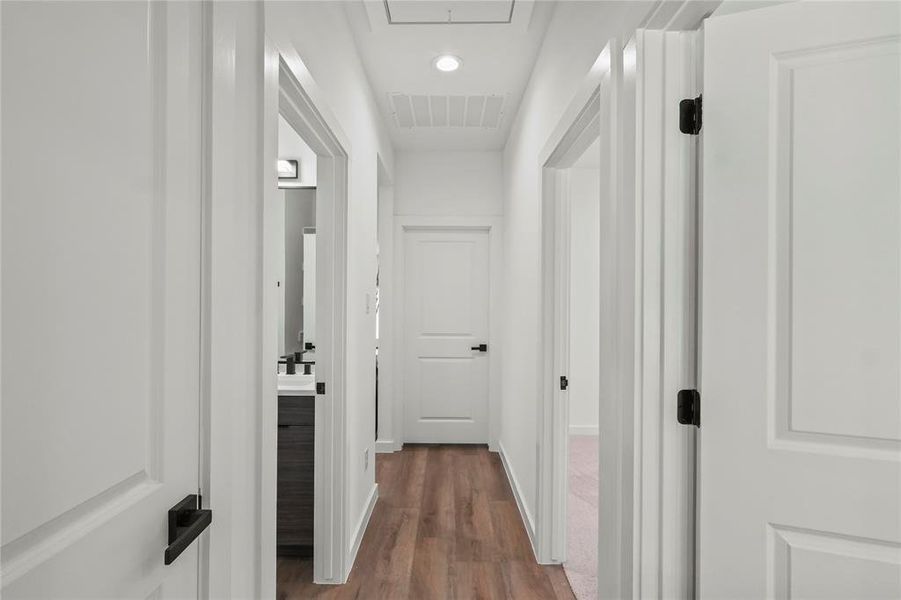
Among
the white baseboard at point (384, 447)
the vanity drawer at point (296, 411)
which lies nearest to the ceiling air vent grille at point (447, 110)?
the vanity drawer at point (296, 411)

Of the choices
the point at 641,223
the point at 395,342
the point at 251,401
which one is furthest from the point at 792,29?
the point at 395,342

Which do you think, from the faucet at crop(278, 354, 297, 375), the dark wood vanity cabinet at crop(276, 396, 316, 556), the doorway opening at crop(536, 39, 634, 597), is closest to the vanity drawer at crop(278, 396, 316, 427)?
the dark wood vanity cabinet at crop(276, 396, 316, 556)

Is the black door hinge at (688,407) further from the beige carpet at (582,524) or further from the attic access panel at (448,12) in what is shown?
the attic access panel at (448,12)

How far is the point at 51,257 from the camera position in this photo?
59 centimetres

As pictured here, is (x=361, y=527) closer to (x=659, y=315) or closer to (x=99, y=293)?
(x=659, y=315)

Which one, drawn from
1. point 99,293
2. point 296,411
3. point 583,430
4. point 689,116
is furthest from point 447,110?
point 583,430

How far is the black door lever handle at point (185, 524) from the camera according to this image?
0.79 meters

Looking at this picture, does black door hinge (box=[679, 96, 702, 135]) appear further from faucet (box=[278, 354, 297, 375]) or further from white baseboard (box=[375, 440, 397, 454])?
white baseboard (box=[375, 440, 397, 454])

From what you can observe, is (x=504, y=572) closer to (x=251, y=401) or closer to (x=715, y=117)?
(x=251, y=401)

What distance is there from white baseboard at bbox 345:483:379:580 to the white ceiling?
2.46m

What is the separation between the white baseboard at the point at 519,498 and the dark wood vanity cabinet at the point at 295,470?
43.7 inches

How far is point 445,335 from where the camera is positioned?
407cm

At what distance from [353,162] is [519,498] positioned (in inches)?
85.3

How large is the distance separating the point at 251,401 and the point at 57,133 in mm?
703
